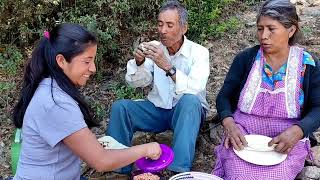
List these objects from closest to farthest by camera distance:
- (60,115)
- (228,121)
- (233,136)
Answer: (60,115)
(233,136)
(228,121)

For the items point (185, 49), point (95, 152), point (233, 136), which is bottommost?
point (233, 136)

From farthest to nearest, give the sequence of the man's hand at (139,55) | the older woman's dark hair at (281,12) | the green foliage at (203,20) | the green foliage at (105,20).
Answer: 1. the green foliage at (203,20)
2. the green foliage at (105,20)
3. the man's hand at (139,55)
4. the older woman's dark hair at (281,12)

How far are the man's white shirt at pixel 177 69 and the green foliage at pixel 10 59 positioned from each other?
187 cm

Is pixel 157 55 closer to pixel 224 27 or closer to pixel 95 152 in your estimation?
pixel 95 152

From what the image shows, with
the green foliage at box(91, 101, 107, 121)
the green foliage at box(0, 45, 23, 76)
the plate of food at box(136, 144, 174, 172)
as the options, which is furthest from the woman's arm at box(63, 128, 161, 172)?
the green foliage at box(0, 45, 23, 76)

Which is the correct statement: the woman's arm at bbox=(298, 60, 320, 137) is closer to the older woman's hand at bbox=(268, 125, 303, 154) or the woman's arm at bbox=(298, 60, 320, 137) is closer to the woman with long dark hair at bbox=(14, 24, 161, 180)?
the older woman's hand at bbox=(268, 125, 303, 154)

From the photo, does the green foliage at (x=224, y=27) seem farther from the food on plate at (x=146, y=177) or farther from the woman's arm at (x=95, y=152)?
the woman's arm at (x=95, y=152)

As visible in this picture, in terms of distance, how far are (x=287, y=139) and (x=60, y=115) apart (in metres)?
1.41

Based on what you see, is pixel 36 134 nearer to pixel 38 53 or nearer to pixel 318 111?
pixel 38 53

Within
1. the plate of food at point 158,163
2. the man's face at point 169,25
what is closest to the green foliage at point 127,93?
the man's face at point 169,25

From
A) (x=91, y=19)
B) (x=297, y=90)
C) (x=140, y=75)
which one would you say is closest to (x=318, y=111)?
(x=297, y=90)

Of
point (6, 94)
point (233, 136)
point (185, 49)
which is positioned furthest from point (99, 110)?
point (233, 136)

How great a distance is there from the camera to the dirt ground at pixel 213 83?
3.67 metres

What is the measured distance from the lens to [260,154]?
280 centimetres
